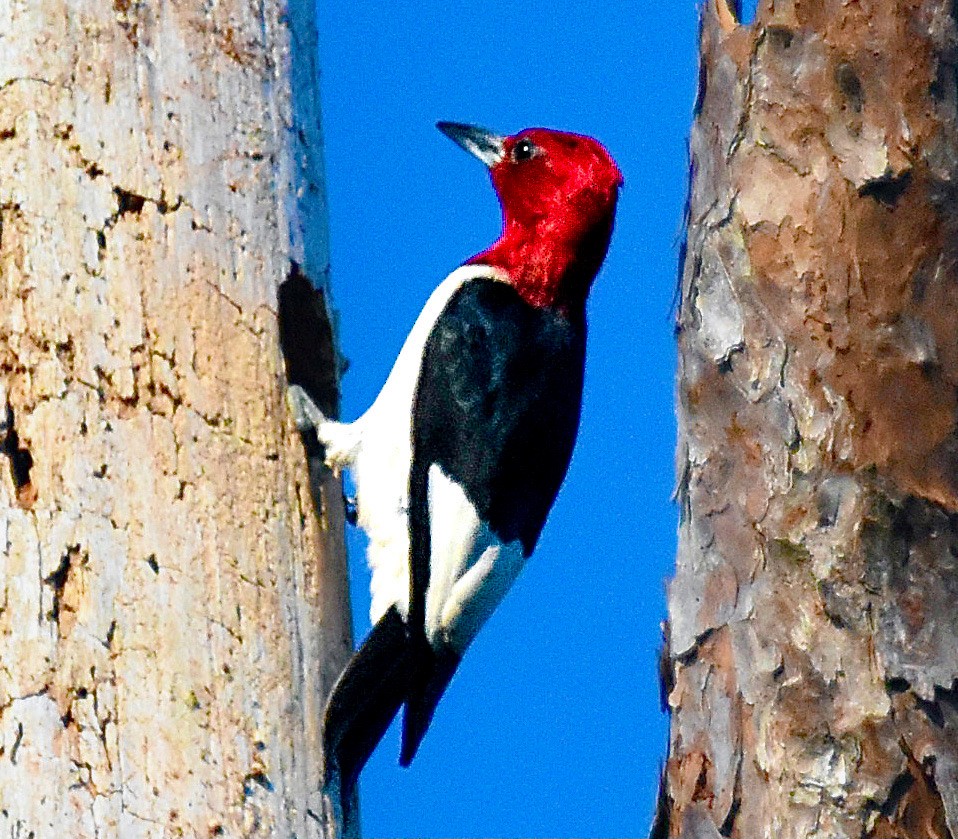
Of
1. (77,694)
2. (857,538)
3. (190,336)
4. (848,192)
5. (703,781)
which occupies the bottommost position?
(703,781)

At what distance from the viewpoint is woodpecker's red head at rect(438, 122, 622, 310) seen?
4.05 m

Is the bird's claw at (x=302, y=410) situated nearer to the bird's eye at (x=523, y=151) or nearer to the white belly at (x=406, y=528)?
the white belly at (x=406, y=528)

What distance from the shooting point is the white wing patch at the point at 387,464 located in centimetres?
346

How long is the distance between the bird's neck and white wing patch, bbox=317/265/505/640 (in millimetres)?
247

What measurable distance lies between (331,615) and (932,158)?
4.70 ft

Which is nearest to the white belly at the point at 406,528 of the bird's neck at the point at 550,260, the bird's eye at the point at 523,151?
the bird's neck at the point at 550,260

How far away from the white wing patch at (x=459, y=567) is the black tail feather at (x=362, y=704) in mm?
144

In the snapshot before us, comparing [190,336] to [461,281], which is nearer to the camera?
[190,336]

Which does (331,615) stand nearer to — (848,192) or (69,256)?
(69,256)

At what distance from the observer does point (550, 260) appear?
4055mm

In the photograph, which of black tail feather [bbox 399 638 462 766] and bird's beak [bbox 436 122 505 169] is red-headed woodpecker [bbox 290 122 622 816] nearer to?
black tail feather [bbox 399 638 462 766]

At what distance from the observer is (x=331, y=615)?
3.15m

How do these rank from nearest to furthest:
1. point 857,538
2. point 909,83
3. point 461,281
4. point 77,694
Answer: point 77,694 < point 857,538 < point 909,83 < point 461,281

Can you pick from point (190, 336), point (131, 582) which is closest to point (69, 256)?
point (190, 336)
